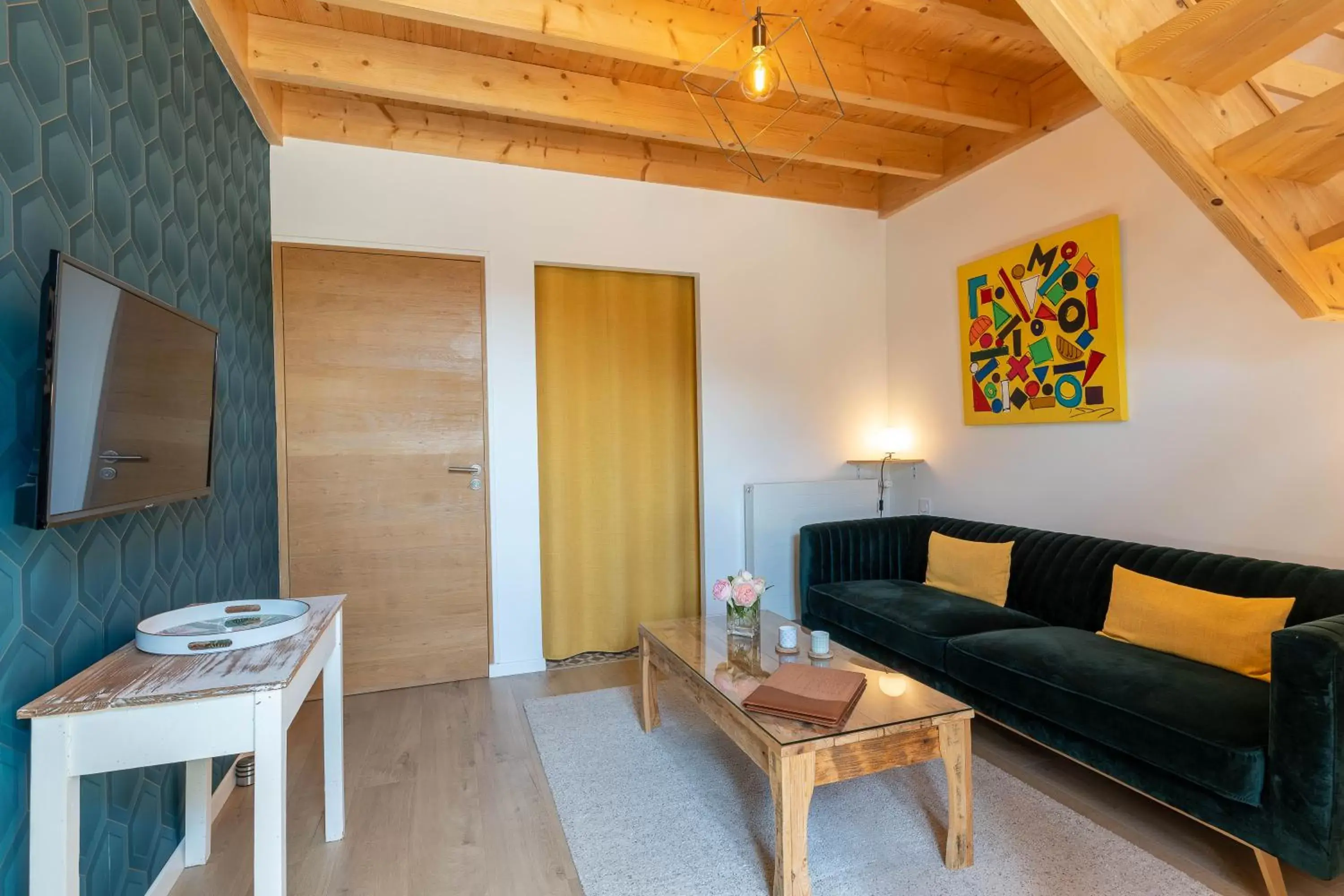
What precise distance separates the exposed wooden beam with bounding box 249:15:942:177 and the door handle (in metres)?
1.84

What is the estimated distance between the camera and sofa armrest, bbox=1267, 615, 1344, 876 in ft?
4.63

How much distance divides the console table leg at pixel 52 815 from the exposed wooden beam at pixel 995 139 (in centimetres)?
360

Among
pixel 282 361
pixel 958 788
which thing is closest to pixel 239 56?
pixel 282 361

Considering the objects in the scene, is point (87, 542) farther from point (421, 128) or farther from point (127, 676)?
point (421, 128)

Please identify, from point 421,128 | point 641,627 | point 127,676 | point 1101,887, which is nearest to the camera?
point 127,676

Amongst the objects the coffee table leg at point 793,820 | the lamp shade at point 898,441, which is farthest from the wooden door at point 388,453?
the lamp shade at point 898,441

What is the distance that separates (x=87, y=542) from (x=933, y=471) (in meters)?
3.78

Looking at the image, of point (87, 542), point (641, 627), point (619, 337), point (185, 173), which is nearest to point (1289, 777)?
point (641, 627)

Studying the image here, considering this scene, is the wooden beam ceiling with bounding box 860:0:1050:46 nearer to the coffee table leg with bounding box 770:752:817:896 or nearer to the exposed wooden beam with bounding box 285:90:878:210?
the exposed wooden beam with bounding box 285:90:878:210

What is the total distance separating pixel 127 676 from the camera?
126 centimetres

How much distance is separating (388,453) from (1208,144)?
10.7 feet

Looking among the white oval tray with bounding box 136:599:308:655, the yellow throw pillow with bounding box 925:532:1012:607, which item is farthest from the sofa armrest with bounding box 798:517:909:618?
the white oval tray with bounding box 136:599:308:655

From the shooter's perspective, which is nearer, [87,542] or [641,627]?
[87,542]

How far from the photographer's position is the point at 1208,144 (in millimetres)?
1575
